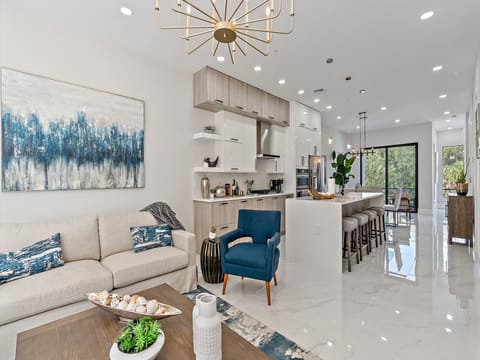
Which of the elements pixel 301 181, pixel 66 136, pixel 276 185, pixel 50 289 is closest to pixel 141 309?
pixel 50 289

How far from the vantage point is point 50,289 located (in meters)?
1.88

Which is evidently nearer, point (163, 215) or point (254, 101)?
point (163, 215)

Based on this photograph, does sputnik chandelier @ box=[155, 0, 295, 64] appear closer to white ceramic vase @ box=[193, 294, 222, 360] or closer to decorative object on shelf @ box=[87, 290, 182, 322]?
white ceramic vase @ box=[193, 294, 222, 360]

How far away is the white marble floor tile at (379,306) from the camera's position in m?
1.82

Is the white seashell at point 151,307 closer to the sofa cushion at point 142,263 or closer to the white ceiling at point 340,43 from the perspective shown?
the sofa cushion at point 142,263

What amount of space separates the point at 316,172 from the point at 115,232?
535 centimetres

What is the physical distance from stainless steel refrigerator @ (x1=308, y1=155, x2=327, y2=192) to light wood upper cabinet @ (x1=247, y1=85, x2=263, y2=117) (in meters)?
2.19

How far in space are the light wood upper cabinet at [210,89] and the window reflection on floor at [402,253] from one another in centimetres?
376

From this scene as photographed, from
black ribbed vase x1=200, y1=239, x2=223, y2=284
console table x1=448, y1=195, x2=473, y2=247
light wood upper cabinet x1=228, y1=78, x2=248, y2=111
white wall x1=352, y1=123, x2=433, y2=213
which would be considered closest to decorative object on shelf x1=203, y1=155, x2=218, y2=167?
light wood upper cabinet x1=228, y1=78, x2=248, y2=111

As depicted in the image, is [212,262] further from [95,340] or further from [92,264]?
[95,340]

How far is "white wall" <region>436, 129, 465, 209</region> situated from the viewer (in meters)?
8.94

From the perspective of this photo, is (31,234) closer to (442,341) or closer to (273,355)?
(273,355)

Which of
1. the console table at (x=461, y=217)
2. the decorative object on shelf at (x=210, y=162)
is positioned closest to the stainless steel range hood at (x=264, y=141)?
the decorative object on shelf at (x=210, y=162)

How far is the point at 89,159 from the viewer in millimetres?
3061
